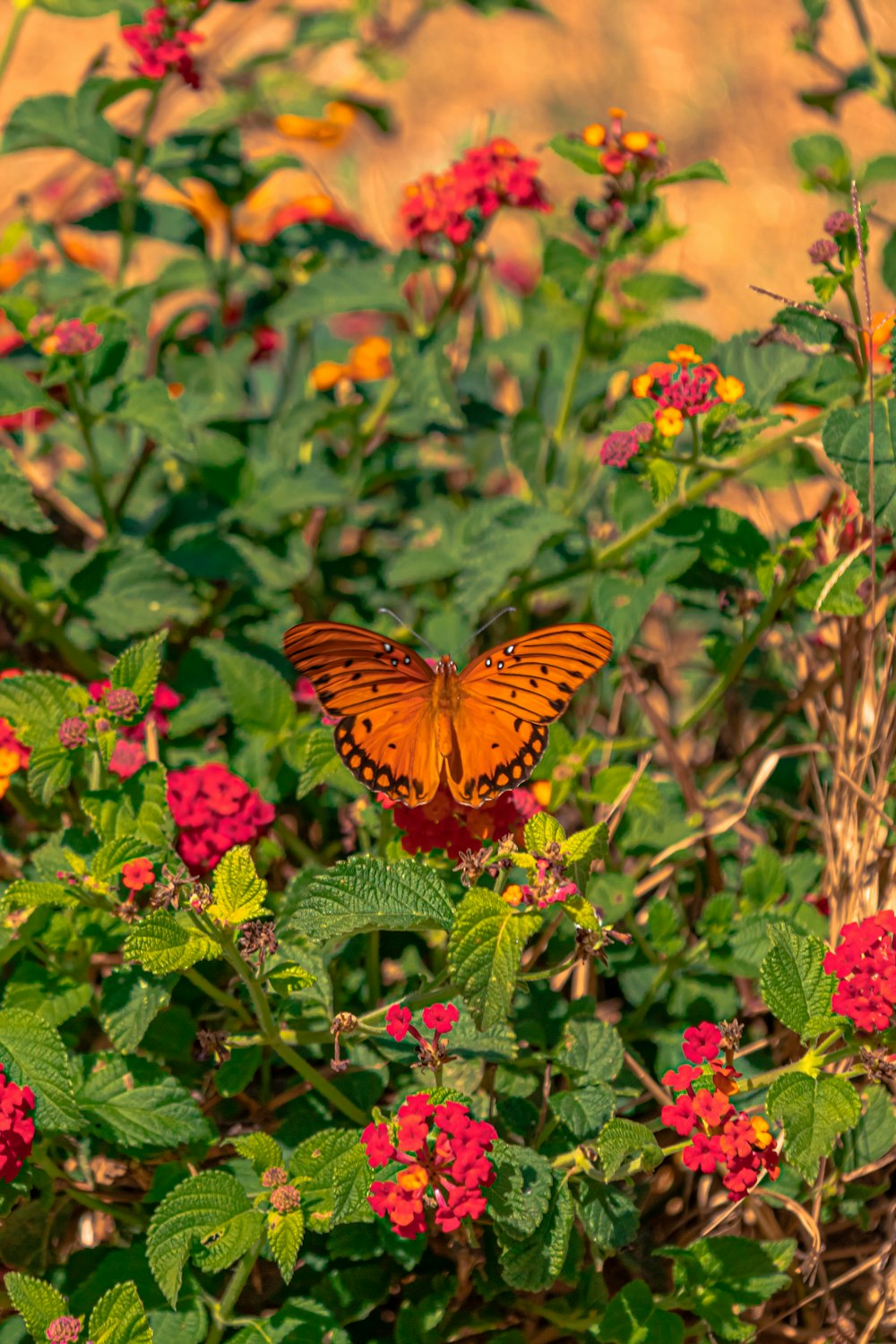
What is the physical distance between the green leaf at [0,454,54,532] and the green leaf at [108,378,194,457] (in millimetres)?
267

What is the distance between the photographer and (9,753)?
7.27 feet

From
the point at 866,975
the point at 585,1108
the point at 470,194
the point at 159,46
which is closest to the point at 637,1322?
the point at 585,1108

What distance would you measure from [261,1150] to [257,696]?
834 mm

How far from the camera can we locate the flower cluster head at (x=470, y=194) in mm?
2723

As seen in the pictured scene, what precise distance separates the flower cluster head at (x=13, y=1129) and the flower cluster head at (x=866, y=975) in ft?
3.65

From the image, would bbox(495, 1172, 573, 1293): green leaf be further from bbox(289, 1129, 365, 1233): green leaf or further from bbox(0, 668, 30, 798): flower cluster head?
bbox(0, 668, 30, 798): flower cluster head

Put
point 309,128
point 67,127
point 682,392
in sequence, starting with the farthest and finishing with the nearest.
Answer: point 309,128 < point 67,127 < point 682,392

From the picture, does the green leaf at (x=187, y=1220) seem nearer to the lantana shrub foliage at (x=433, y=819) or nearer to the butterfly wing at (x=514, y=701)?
the lantana shrub foliage at (x=433, y=819)

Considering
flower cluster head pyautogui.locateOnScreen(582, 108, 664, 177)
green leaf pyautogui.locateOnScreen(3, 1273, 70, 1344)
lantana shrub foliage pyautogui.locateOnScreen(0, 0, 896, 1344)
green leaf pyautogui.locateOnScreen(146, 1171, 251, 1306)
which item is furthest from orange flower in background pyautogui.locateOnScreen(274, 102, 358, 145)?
green leaf pyautogui.locateOnScreen(3, 1273, 70, 1344)

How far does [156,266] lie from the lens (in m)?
5.16

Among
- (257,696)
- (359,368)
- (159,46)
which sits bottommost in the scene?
(257,696)

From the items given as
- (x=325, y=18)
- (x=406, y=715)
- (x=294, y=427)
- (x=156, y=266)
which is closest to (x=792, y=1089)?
(x=406, y=715)

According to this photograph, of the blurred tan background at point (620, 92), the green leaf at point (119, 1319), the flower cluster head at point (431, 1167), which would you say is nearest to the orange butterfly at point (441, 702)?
the flower cluster head at point (431, 1167)

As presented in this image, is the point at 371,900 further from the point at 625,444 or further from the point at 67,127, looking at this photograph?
the point at 67,127
